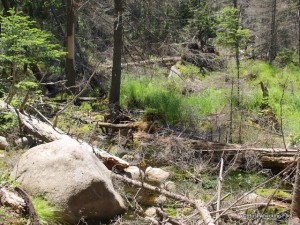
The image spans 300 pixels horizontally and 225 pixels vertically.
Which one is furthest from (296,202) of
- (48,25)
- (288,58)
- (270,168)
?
(288,58)

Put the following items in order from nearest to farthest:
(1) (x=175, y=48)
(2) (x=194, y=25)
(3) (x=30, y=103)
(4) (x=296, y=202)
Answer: (4) (x=296, y=202)
(3) (x=30, y=103)
(1) (x=175, y=48)
(2) (x=194, y=25)

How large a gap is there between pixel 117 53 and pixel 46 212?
26.8 ft

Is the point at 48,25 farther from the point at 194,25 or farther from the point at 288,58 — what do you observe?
the point at 288,58

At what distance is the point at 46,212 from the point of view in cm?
500

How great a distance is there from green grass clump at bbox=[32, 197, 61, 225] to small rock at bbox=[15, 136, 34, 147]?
3.00 metres

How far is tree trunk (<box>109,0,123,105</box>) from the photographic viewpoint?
12104mm

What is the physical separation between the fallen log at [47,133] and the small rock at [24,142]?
0.64ft

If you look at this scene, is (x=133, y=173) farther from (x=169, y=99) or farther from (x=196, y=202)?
(x=169, y=99)

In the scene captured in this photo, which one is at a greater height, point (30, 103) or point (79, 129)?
point (30, 103)

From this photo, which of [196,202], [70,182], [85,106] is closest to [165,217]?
[196,202]

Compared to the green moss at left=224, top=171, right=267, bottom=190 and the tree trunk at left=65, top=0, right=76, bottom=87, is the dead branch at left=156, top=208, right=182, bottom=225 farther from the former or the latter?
the tree trunk at left=65, top=0, right=76, bottom=87

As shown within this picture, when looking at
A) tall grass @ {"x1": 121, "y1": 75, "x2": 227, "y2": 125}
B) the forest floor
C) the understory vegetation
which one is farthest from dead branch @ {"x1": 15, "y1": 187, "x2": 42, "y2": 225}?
tall grass @ {"x1": 121, "y1": 75, "x2": 227, "y2": 125}

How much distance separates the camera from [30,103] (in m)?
9.20

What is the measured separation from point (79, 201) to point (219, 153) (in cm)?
435
